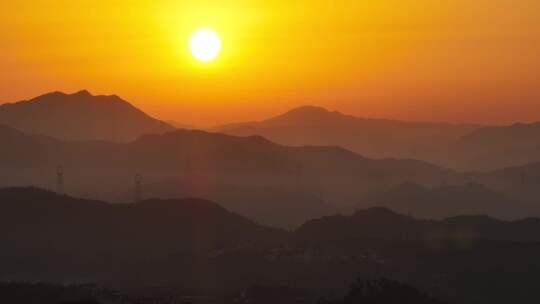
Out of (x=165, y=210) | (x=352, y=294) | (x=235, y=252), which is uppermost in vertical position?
(x=165, y=210)

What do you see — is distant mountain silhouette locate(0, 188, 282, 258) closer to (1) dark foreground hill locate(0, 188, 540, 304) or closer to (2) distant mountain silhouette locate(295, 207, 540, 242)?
(1) dark foreground hill locate(0, 188, 540, 304)

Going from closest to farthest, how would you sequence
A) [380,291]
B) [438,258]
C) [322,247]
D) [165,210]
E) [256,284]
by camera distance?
[380,291], [256,284], [438,258], [322,247], [165,210]

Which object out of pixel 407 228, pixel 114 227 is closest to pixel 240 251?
pixel 114 227

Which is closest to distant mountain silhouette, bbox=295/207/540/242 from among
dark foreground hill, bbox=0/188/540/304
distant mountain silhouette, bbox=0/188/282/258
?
dark foreground hill, bbox=0/188/540/304

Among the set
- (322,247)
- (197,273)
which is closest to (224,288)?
(197,273)

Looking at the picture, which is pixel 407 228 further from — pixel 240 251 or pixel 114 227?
pixel 114 227

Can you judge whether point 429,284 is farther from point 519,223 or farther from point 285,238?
point 519,223

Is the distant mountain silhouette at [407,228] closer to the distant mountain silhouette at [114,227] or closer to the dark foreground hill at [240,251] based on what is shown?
the dark foreground hill at [240,251]
